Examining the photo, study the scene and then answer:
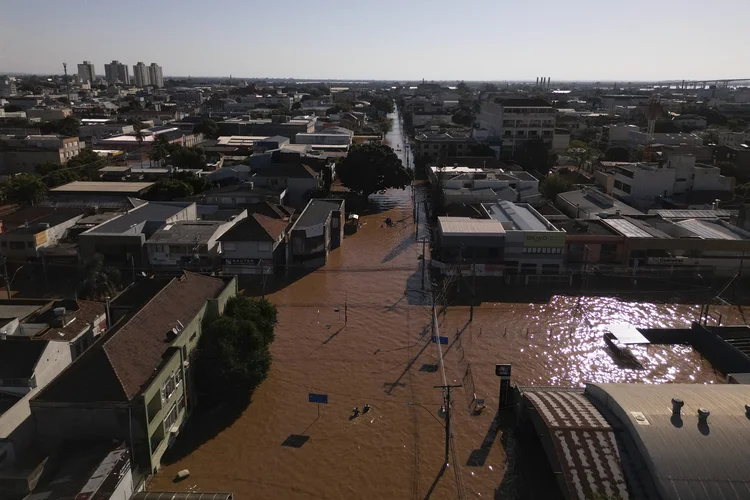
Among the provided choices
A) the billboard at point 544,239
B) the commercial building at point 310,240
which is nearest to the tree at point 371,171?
the commercial building at point 310,240

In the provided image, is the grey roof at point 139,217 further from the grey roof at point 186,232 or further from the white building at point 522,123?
the white building at point 522,123

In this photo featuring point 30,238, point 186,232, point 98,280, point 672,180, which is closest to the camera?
point 98,280

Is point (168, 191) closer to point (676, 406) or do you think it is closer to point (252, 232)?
point (252, 232)

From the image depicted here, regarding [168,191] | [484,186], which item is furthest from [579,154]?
[168,191]

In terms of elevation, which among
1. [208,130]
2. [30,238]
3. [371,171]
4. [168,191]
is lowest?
[30,238]

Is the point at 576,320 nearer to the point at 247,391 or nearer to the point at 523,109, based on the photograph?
the point at 247,391

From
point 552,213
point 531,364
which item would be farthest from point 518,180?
point 531,364
